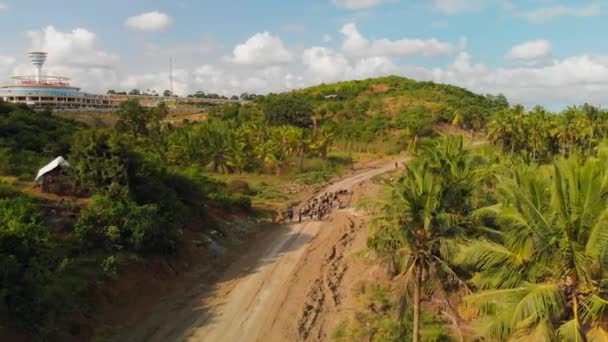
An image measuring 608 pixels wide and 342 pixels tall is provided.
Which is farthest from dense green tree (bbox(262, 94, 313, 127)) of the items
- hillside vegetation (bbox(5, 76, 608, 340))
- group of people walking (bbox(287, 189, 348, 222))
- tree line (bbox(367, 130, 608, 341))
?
tree line (bbox(367, 130, 608, 341))

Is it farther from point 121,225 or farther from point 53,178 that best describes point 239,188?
point 121,225

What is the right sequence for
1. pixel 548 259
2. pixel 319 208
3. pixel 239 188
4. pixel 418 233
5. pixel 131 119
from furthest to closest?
pixel 131 119
pixel 239 188
pixel 319 208
pixel 418 233
pixel 548 259

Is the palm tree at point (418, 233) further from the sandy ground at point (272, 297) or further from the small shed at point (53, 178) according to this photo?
the small shed at point (53, 178)

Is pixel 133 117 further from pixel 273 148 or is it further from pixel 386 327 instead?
pixel 386 327

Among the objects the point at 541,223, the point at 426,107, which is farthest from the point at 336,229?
the point at 426,107

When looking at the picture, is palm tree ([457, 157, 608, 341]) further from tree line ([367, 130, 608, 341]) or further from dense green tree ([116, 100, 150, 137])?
dense green tree ([116, 100, 150, 137])

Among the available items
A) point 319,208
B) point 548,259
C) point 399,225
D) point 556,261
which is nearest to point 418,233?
point 399,225
